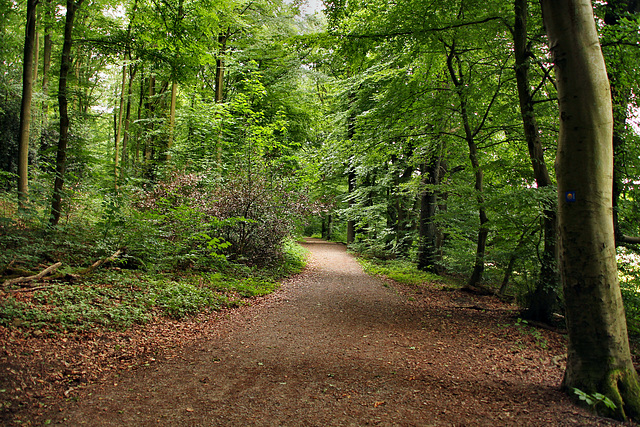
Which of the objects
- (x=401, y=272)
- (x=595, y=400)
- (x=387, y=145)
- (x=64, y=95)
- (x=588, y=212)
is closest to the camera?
(x=595, y=400)

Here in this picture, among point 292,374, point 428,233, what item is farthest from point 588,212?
point 428,233

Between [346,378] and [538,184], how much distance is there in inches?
194

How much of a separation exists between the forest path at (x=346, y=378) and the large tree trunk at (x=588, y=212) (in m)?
0.50

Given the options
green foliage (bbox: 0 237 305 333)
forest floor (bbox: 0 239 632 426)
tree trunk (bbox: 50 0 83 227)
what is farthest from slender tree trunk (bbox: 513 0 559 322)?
tree trunk (bbox: 50 0 83 227)

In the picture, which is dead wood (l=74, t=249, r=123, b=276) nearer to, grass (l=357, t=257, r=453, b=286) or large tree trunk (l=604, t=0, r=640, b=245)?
grass (l=357, t=257, r=453, b=286)

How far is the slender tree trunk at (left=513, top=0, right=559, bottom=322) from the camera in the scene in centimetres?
563

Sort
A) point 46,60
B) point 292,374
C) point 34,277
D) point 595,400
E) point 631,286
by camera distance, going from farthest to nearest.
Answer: point 46,60
point 631,286
point 34,277
point 292,374
point 595,400

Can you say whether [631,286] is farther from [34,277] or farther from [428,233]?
[34,277]

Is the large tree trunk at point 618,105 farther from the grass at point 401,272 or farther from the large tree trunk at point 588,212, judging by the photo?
the grass at point 401,272

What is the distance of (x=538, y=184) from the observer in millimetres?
5918

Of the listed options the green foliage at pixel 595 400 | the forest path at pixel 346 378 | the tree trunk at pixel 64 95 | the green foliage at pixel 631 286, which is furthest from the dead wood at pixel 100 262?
the green foliage at pixel 631 286

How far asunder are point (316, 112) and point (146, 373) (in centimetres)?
1544

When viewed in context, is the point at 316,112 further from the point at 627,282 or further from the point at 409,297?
the point at 627,282

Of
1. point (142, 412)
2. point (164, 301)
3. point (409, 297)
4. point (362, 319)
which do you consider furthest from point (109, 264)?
point (409, 297)
